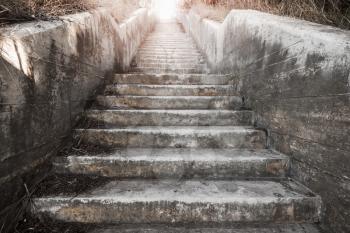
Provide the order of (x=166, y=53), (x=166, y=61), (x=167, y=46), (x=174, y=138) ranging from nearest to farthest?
(x=174, y=138), (x=166, y=61), (x=166, y=53), (x=167, y=46)

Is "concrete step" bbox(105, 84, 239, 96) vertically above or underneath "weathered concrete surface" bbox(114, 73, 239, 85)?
underneath

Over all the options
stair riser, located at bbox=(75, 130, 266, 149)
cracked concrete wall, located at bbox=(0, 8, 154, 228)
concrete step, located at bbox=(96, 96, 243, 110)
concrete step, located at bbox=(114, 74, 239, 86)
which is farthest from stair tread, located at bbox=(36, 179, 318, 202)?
concrete step, located at bbox=(114, 74, 239, 86)

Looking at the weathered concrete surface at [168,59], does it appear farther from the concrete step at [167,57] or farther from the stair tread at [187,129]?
the stair tread at [187,129]

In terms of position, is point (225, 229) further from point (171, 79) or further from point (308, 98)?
point (171, 79)

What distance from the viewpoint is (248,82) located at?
3.00 meters

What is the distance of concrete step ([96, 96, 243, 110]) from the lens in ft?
10.0

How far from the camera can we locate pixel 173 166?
2.17m

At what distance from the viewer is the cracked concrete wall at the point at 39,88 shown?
62.3 inches

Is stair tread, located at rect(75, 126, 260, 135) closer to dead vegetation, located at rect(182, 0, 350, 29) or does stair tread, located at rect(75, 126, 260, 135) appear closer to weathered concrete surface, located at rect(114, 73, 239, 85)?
weathered concrete surface, located at rect(114, 73, 239, 85)

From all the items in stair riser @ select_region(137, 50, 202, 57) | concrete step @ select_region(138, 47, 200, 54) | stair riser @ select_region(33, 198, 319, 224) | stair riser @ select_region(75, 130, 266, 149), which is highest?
concrete step @ select_region(138, 47, 200, 54)

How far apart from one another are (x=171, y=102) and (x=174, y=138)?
2.33 ft

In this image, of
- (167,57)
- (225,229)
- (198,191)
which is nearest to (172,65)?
(167,57)

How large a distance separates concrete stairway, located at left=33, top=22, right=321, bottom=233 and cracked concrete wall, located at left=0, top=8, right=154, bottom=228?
0.23 m

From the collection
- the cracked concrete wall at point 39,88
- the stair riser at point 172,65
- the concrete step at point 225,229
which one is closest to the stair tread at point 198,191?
the concrete step at point 225,229
